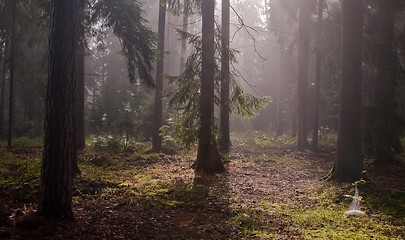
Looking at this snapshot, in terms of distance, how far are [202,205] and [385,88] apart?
8962 millimetres

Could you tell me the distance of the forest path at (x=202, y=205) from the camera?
5957mm

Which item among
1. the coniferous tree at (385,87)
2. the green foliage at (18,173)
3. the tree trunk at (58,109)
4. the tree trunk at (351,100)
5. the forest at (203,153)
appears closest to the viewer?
the tree trunk at (58,109)

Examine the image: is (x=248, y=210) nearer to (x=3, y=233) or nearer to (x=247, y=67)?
(x=3, y=233)

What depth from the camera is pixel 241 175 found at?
11.8 m

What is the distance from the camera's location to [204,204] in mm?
7992

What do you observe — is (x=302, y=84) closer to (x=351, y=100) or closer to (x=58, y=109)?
(x=351, y=100)

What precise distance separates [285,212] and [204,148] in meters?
4.43

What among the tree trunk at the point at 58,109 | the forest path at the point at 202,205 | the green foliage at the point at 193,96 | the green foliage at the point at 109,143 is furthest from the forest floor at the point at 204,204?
the green foliage at the point at 109,143

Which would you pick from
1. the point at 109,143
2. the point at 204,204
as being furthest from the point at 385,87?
the point at 109,143

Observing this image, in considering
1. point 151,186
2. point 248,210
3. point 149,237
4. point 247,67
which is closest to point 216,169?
point 151,186

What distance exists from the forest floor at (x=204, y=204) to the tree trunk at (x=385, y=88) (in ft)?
2.55

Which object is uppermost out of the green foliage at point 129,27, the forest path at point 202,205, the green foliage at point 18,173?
the green foliage at point 129,27

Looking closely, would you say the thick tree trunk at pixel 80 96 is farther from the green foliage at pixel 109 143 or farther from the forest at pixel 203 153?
the green foliage at pixel 109 143

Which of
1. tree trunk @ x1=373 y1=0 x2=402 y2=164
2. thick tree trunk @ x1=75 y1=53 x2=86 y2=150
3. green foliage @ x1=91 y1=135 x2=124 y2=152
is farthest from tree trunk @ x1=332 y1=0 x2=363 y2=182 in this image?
green foliage @ x1=91 y1=135 x2=124 y2=152
